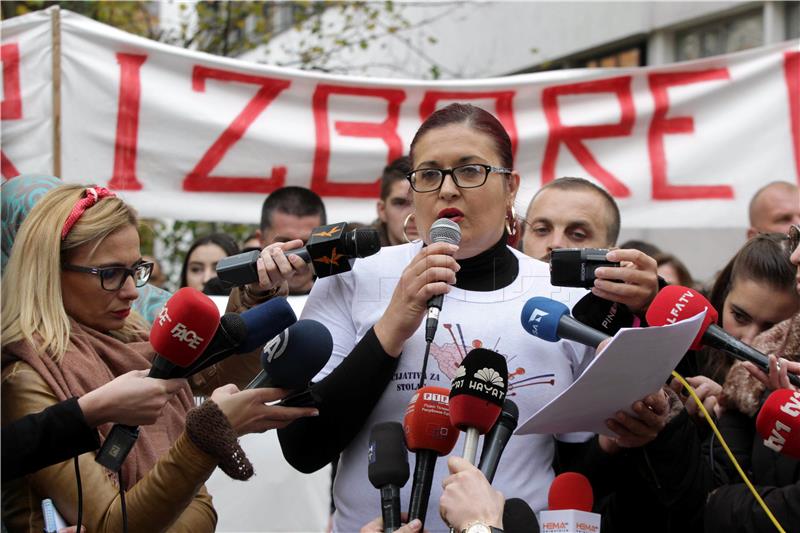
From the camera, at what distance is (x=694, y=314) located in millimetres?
2516

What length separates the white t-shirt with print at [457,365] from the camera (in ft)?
9.15

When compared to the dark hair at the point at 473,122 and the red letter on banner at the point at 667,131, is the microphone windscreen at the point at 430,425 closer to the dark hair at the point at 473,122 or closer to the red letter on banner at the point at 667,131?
the dark hair at the point at 473,122

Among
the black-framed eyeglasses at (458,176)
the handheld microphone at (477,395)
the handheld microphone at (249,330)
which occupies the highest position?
the black-framed eyeglasses at (458,176)

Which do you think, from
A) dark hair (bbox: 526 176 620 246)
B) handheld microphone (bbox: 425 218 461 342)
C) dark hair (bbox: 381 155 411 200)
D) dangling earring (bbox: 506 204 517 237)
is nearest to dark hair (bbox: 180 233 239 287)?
dark hair (bbox: 381 155 411 200)

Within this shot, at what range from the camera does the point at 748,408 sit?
3193 millimetres

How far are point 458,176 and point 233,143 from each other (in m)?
3.19

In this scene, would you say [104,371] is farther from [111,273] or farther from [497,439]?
[497,439]

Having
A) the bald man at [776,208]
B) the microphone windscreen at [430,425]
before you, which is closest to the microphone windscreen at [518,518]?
the microphone windscreen at [430,425]

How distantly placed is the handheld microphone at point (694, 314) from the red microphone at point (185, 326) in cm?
101

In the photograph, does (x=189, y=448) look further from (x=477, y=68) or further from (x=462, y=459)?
(x=477, y=68)

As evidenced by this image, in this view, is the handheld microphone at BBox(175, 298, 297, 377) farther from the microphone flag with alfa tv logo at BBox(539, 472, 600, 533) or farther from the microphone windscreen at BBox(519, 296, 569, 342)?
the microphone flag with alfa tv logo at BBox(539, 472, 600, 533)

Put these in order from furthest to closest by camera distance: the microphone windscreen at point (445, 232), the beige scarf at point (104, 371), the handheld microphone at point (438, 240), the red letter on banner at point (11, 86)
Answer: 1. the red letter on banner at point (11, 86)
2. the beige scarf at point (104, 371)
3. the microphone windscreen at point (445, 232)
4. the handheld microphone at point (438, 240)

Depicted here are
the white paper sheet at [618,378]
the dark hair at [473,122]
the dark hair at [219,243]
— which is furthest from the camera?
the dark hair at [219,243]

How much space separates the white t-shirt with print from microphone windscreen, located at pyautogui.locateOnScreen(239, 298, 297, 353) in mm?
381
